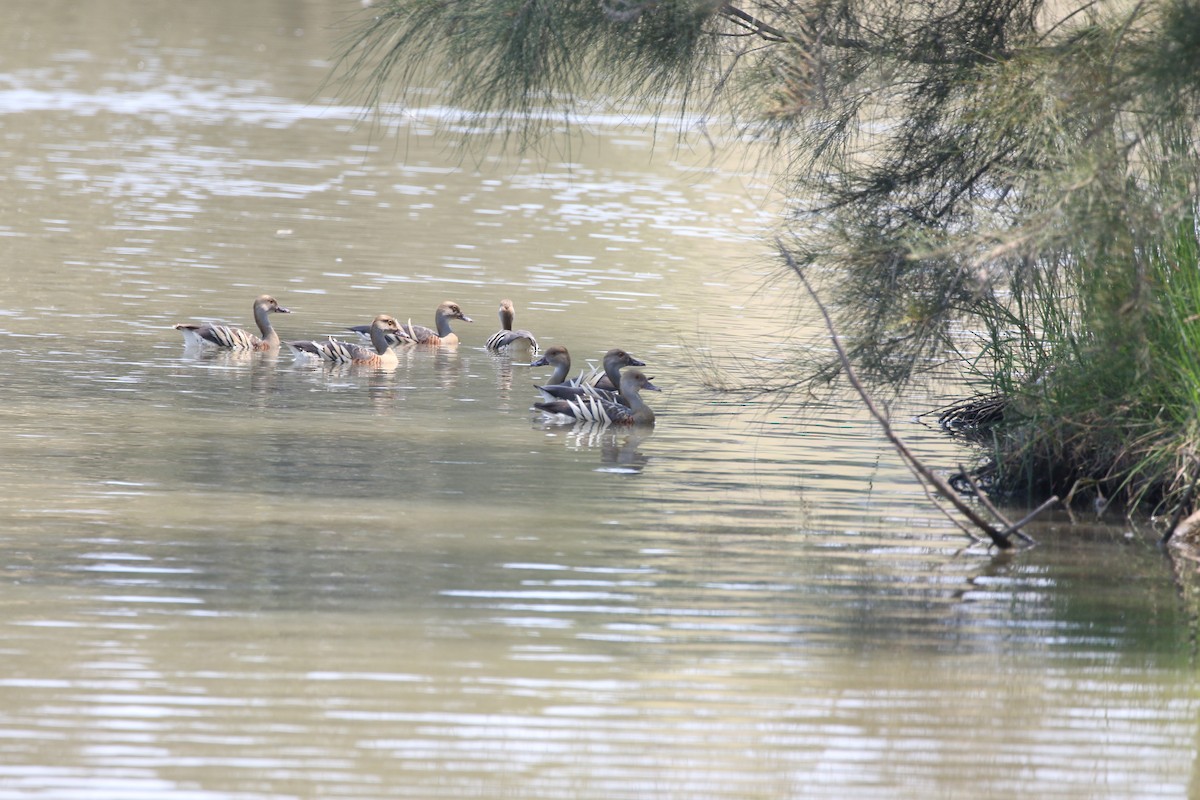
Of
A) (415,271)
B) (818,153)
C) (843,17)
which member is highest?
(843,17)

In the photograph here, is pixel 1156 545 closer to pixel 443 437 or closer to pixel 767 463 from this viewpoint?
pixel 767 463

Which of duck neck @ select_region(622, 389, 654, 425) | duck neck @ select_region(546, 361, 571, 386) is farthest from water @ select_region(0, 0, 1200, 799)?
duck neck @ select_region(546, 361, 571, 386)

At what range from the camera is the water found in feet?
22.6

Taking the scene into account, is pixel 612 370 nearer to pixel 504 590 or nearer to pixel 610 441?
pixel 610 441

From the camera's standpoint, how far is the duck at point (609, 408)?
13930 mm

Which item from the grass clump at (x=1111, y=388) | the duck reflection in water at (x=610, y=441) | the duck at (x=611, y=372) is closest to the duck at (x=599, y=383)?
the duck at (x=611, y=372)

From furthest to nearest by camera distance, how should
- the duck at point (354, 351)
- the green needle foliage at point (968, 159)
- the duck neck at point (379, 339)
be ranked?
1. the duck neck at point (379, 339)
2. the duck at point (354, 351)
3. the green needle foliage at point (968, 159)

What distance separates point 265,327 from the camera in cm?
1648

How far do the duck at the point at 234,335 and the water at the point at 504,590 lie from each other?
0.18m

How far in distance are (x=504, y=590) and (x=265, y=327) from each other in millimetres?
8099

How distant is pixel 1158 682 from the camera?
26.5 feet

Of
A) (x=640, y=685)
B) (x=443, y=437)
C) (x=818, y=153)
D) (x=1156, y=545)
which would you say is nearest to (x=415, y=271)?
(x=443, y=437)

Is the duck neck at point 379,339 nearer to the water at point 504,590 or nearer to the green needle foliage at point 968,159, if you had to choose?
the water at point 504,590

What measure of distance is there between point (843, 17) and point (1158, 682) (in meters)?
4.71
